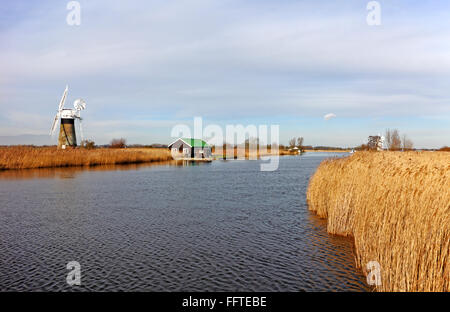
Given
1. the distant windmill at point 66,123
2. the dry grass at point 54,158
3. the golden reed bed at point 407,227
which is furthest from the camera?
the distant windmill at point 66,123

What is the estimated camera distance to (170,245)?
38.3 ft

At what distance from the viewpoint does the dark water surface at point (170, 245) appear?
8.67 metres

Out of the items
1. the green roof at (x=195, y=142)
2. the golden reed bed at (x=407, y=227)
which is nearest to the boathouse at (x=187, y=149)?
the green roof at (x=195, y=142)

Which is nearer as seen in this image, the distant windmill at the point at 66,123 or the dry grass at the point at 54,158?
the dry grass at the point at 54,158

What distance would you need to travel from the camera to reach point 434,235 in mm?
5992

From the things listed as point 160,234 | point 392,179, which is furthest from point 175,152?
point 392,179

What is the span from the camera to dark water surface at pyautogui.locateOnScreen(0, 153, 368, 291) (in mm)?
8672

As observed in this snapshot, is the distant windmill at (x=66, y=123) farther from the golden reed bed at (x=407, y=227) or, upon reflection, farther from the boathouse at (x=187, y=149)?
the golden reed bed at (x=407, y=227)

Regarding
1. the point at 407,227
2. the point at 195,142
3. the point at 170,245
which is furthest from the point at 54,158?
the point at 407,227

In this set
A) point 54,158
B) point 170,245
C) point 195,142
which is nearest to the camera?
point 170,245

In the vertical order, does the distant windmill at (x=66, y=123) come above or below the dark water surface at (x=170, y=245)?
above

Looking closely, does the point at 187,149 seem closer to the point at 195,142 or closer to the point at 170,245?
the point at 195,142

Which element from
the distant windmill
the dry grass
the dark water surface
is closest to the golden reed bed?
→ the dark water surface

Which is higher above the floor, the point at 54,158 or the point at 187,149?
the point at 187,149
